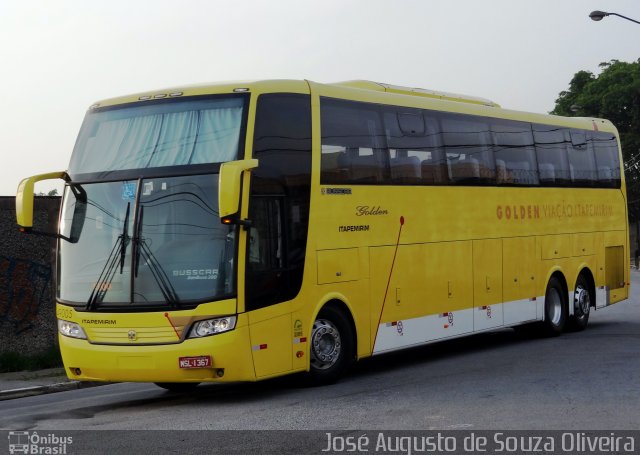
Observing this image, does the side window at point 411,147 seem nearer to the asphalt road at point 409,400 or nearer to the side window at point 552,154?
the asphalt road at point 409,400

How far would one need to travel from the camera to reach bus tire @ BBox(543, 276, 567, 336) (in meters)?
19.5

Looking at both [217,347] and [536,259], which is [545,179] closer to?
[536,259]

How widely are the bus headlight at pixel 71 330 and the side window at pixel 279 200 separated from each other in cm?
196

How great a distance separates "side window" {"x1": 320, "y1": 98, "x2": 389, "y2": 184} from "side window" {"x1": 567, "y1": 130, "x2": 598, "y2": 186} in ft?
22.2

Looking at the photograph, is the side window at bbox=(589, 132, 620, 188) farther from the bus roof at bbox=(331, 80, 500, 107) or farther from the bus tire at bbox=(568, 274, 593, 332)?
the bus roof at bbox=(331, 80, 500, 107)

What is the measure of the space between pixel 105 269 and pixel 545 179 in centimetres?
965

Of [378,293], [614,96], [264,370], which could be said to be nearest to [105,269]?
[264,370]

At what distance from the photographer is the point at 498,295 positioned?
58.3ft

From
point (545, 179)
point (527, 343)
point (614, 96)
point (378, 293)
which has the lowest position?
point (527, 343)

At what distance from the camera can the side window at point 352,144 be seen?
1373 cm

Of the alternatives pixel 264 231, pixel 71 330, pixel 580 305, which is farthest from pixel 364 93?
pixel 580 305

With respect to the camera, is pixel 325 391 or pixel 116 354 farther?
pixel 325 391

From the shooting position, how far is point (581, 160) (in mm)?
20859

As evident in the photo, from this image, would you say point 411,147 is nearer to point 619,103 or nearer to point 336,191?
point 336,191
